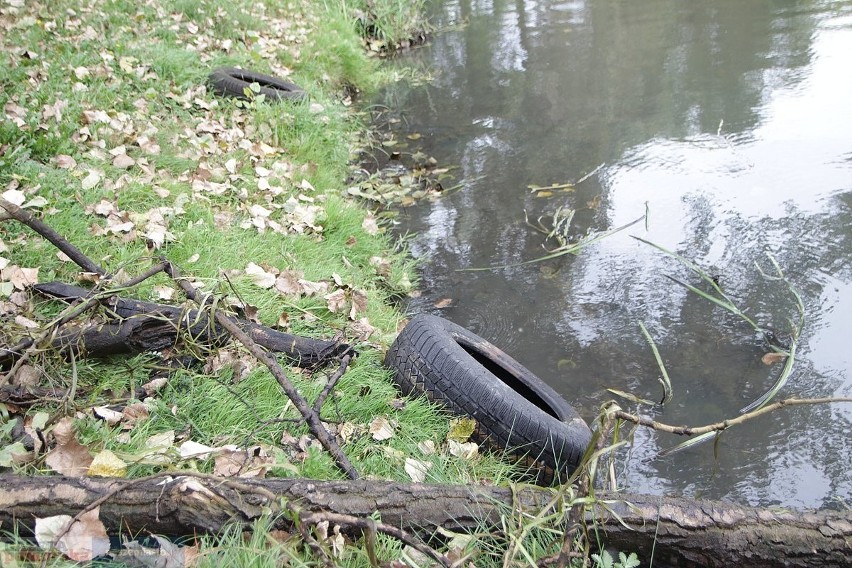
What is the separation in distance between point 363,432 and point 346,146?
4.27 m

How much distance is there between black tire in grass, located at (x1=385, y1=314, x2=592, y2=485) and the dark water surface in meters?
0.32

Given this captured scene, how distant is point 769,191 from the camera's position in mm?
5320

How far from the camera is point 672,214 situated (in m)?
5.25

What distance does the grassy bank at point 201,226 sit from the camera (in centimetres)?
300

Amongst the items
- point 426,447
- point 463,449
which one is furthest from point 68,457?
point 463,449

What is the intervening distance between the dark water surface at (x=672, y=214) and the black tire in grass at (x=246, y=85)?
1.41 metres

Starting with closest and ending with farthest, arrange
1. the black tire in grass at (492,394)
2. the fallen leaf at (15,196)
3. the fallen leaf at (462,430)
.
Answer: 1. the black tire in grass at (492,394)
2. the fallen leaf at (462,430)
3. the fallen leaf at (15,196)

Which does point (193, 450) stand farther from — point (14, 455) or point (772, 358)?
point (772, 358)

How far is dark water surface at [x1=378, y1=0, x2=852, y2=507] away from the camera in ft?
11.5

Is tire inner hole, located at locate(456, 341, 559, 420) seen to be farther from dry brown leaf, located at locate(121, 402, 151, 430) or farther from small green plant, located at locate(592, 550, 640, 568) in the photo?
dry brown leaf, located at locate(121, 402, 151, 430)

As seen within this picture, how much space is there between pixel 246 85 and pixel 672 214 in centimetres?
415

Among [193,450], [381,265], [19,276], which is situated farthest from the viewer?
[381,265]

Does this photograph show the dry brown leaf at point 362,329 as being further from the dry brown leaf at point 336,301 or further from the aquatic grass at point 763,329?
the aquatic grass at point 763,329

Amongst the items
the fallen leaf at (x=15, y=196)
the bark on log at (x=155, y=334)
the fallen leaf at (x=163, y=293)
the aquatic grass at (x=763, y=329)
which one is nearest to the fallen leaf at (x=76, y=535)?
the bark on log at (x=155, y=334)
